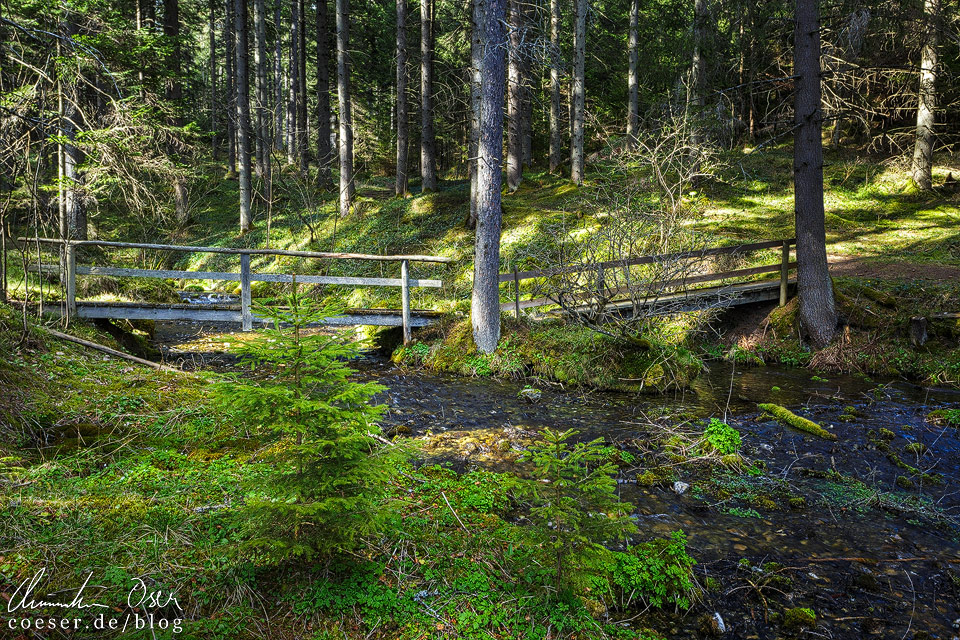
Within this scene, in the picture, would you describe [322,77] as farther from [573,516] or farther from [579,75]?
[573,516]

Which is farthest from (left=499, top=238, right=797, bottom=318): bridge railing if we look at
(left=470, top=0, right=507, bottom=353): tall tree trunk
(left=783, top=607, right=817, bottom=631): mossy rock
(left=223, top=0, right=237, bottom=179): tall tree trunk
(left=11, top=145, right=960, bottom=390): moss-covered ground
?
(left=223, top=0, right=237, bottom=179): tall tree trunk

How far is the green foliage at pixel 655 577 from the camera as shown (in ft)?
11.1

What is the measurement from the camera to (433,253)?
16156mm

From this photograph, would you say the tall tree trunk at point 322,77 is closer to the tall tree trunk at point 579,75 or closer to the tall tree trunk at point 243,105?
the tall tree trunk at point 243,105

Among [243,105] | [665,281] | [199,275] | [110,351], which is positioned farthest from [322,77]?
[665,281]

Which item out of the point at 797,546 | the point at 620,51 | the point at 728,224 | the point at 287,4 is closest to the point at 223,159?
the point at 287,4

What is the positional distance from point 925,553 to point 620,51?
27.8 metres

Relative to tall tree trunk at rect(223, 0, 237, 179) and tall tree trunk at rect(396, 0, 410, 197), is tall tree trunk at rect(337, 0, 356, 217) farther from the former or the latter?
tall tree trunk at rect(223, 0, 237, 179)

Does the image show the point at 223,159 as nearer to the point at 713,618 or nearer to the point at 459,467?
the point at 459,467

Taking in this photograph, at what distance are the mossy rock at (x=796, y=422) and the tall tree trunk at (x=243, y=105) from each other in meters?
19.1

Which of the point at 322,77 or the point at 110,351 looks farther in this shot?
the point at 322,77

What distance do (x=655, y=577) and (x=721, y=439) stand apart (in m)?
2.90

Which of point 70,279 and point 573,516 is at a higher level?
point 70,279

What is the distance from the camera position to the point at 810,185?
386 inches
